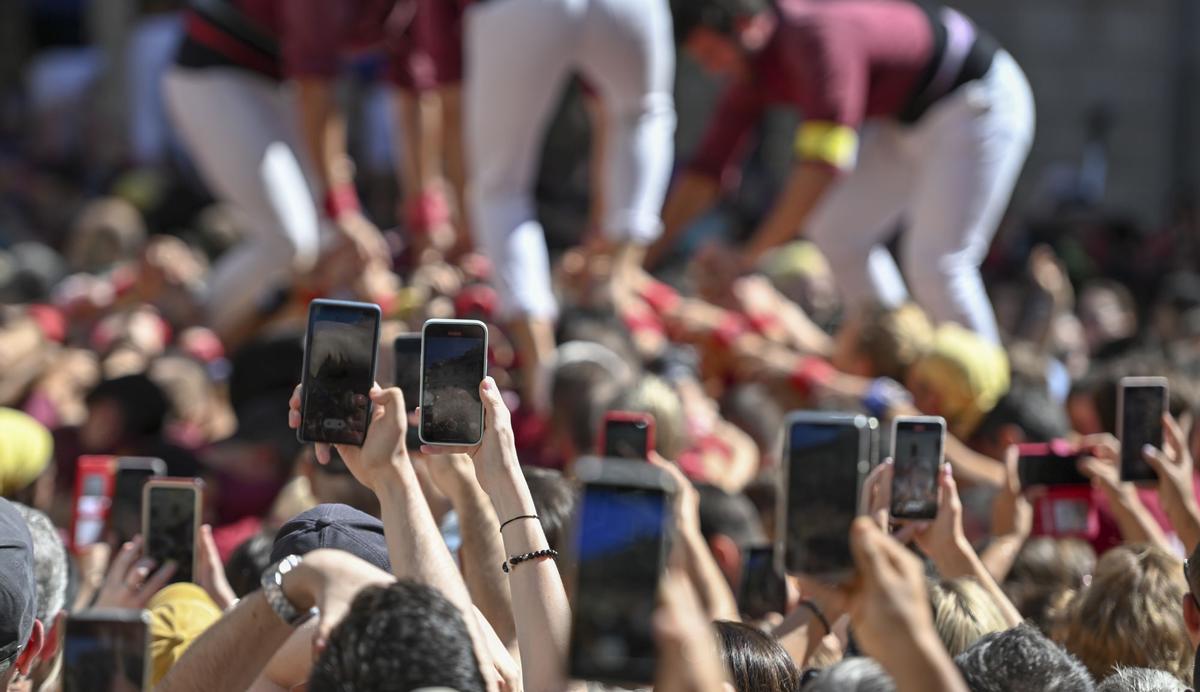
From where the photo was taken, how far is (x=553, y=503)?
112 inches

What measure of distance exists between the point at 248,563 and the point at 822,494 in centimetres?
139

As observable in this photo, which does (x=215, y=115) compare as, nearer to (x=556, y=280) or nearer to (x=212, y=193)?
(x=556, y=280)

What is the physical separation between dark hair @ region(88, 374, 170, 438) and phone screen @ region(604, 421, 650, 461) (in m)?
1.97

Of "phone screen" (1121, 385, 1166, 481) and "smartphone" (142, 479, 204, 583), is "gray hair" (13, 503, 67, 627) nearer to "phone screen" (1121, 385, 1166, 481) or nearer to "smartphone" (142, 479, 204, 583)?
"smartphone" (142, 479, 204, 583)

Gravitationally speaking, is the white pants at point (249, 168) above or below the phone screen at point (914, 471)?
above

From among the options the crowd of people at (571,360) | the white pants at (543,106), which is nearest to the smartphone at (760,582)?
the crowd of people at (571,360)

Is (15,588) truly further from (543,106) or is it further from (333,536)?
(543,106)

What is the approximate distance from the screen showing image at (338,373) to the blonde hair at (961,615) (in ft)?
3.15

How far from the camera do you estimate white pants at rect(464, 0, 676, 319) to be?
4.96m

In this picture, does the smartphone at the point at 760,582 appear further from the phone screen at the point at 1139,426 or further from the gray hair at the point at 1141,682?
the gray hair at the point at 1141,682

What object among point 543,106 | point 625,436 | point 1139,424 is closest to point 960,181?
point 543,106

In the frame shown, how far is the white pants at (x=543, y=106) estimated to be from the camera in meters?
4.96

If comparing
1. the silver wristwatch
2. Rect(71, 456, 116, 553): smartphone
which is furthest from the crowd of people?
Rect(71, 456, 116, 553): smartphone

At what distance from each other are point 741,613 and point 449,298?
230 cm
